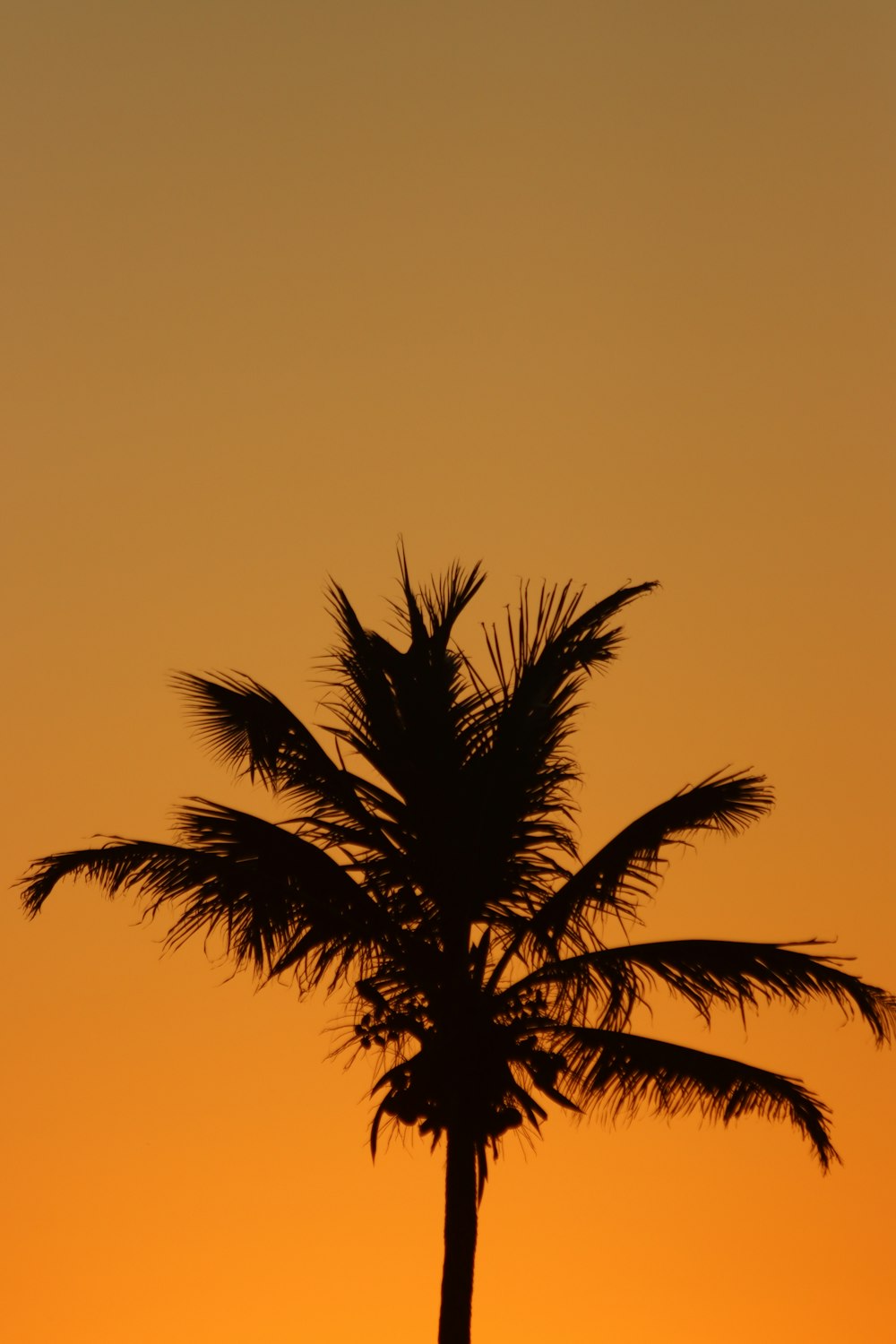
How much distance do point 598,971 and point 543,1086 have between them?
99cm

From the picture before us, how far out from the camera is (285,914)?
1869 centimetres

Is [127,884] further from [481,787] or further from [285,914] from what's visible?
[481,787]

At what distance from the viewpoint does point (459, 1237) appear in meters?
18.2

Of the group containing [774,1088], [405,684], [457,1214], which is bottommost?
[457,1214]

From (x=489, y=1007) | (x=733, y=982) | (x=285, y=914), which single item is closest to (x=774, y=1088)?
(x=733, y=982)

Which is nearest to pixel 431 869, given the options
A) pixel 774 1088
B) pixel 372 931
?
pixel 372 931

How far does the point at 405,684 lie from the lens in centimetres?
1991

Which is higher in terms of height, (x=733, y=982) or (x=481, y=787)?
(x=481, y=787)

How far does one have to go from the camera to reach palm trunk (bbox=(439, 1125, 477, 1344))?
17953mm

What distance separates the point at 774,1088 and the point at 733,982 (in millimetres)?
997

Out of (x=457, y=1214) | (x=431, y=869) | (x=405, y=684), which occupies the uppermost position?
(x=405, y=684)

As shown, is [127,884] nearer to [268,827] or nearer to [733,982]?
[268,827]

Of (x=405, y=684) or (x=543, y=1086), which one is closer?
(x=543, y=1086)

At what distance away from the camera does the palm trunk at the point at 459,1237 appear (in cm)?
1795
